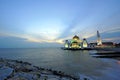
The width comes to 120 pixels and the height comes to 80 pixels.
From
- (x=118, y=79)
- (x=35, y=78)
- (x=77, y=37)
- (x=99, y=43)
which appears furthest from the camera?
(x=77, y=37)

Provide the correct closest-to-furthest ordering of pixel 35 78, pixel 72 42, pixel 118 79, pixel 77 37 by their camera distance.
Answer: pixel 35 78
pixel 118 79
pixel 72 42
pixel 77 37

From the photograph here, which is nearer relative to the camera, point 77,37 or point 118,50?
point 118,50

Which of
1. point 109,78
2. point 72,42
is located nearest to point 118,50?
point 109,78

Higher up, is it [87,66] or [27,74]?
[27,74]

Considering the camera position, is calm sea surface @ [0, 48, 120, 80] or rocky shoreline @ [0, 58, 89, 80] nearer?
rocky shoreline @ [0, 58, 89, 80]

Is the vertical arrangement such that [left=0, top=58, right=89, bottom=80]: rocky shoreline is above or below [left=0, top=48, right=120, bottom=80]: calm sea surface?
above

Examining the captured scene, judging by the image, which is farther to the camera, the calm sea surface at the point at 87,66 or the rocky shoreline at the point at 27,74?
the calm sea surface at the point at 87,66

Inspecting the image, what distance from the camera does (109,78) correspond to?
13766 millimetres

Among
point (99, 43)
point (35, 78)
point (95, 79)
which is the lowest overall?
point (95, 79)

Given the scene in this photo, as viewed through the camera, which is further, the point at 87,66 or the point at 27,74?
the point at 87,66

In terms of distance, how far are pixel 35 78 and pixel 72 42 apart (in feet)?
453

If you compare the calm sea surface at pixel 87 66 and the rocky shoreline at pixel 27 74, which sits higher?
the rocky shoreline at pixel 27 74

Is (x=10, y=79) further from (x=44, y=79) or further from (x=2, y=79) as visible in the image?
(x=44, y=79)

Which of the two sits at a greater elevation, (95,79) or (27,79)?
(27,79)
